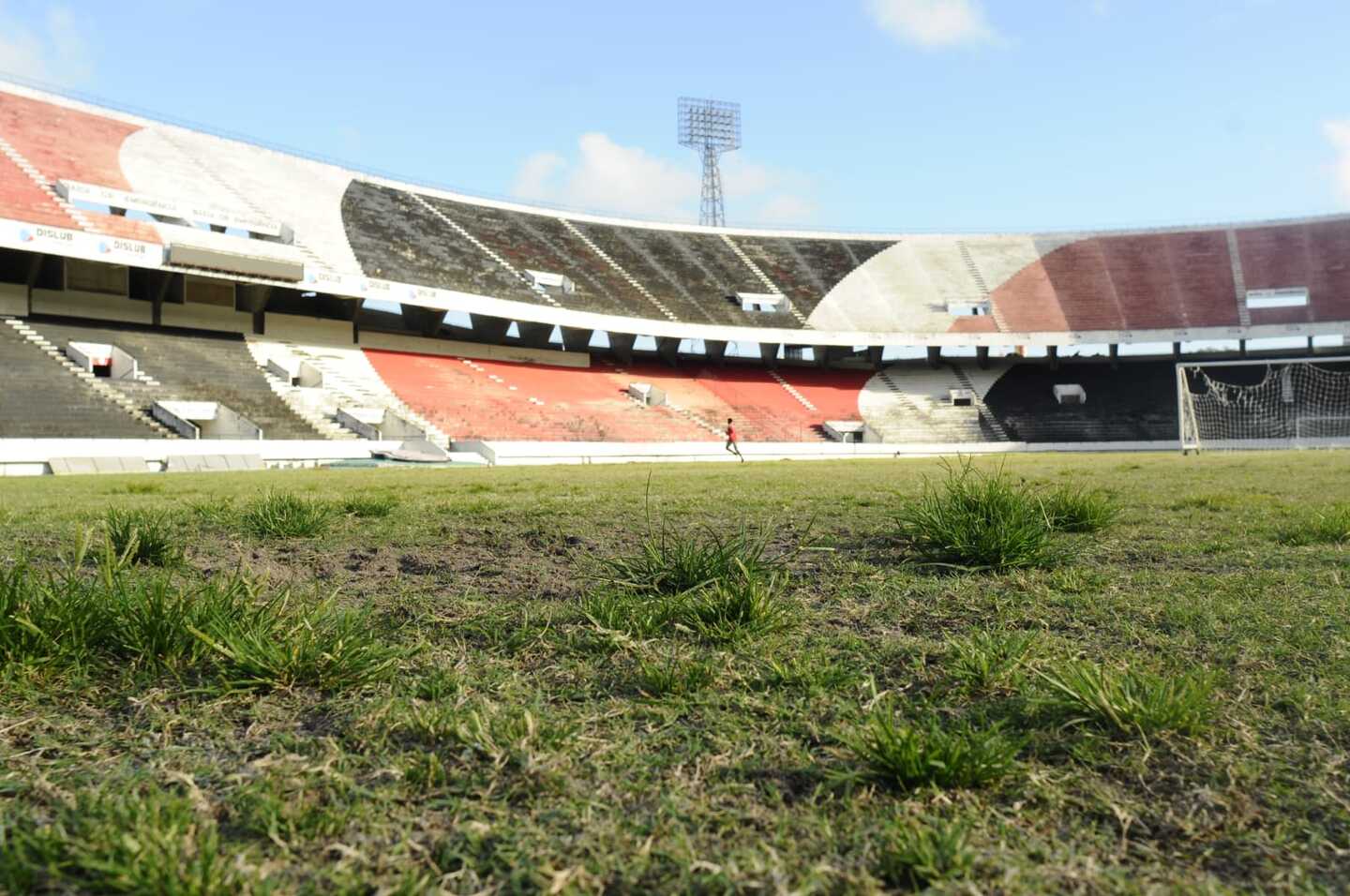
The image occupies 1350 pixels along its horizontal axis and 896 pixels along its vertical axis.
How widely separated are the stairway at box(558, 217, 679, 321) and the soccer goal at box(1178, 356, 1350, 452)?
914 inches

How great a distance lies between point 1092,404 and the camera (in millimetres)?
41844

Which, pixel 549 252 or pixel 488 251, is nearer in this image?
pixel 488 251

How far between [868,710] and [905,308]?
45645mm

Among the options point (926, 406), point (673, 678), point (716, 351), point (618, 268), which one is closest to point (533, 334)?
point (618, 268)

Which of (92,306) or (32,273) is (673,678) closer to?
(32,273)

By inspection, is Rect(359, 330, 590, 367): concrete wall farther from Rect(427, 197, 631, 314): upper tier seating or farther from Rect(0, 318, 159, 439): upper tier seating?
Rect(0, 318, 159, 439): upper tier seating

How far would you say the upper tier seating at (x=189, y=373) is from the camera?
2609cm

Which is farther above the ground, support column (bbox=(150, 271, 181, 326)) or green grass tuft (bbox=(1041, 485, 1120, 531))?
support column (bbox=(150, 271, 181, 326))

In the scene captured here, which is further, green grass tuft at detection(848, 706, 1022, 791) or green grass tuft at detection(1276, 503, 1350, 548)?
green grass tuft at detection(1276, 503, 1350, 548)

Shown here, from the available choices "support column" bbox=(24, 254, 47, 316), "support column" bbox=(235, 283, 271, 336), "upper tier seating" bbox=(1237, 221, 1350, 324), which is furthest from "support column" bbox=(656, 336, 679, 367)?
"upper tier seating" bbox=(1237, 221, 1350, 324)

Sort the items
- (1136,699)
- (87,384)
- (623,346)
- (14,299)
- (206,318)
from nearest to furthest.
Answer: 1. (1136,699)
2. (87,384)
3. (14,299)
4. (206,318)
5. (623,346)

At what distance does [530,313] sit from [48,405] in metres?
18.2

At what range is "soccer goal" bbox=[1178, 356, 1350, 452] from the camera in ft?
123

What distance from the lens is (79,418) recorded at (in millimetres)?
22703
